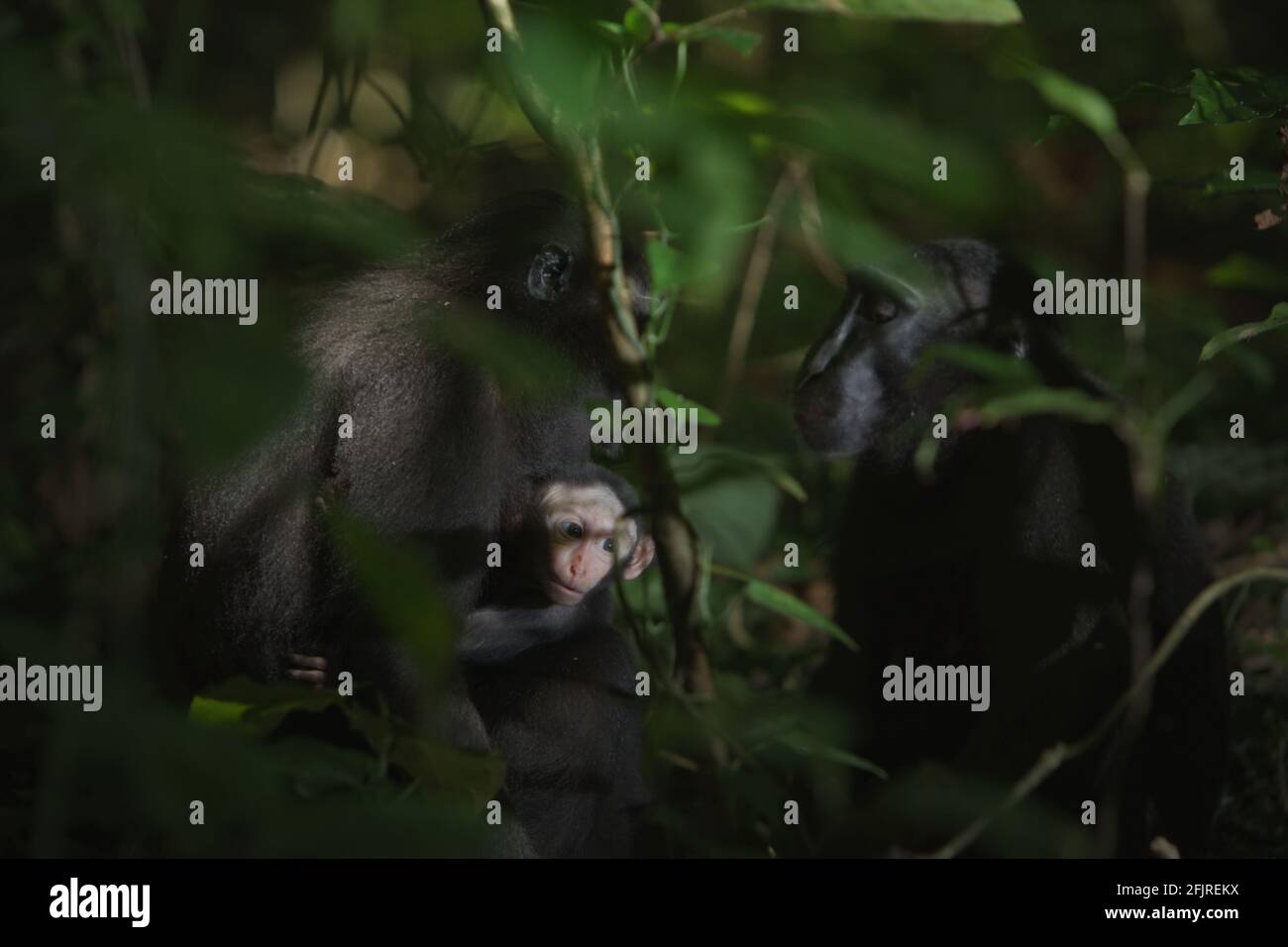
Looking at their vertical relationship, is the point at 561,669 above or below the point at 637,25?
below

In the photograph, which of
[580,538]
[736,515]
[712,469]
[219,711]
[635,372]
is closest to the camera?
[219,711]

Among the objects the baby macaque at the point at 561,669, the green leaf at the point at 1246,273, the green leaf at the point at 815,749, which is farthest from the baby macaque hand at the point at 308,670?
the green leaf at the point at 1246,273

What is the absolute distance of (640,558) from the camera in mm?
3855

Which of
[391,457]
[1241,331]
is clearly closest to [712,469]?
[391,457]

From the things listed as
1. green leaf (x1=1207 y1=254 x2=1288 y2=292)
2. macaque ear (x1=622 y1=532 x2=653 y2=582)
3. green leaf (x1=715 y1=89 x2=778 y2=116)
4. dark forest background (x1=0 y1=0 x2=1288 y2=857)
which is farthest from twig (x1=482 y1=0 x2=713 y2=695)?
green leaf (x1=1207 y1=254 x2=1288 y2=292)

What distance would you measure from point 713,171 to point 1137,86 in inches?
71.1

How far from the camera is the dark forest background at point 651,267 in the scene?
3.97ft

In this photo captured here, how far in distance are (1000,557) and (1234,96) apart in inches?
59.2

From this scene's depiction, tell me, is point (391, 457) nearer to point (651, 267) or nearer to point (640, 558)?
point (640, 558)

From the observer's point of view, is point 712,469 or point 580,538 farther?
point 712,469

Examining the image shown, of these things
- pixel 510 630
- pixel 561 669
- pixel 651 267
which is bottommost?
pixel 561 669

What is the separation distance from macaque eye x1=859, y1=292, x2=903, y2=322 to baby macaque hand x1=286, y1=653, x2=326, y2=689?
197 cm

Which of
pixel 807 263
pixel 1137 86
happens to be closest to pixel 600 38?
pixel 1137 86

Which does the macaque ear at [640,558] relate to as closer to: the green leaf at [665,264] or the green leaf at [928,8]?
the green leaf at [665,264]
